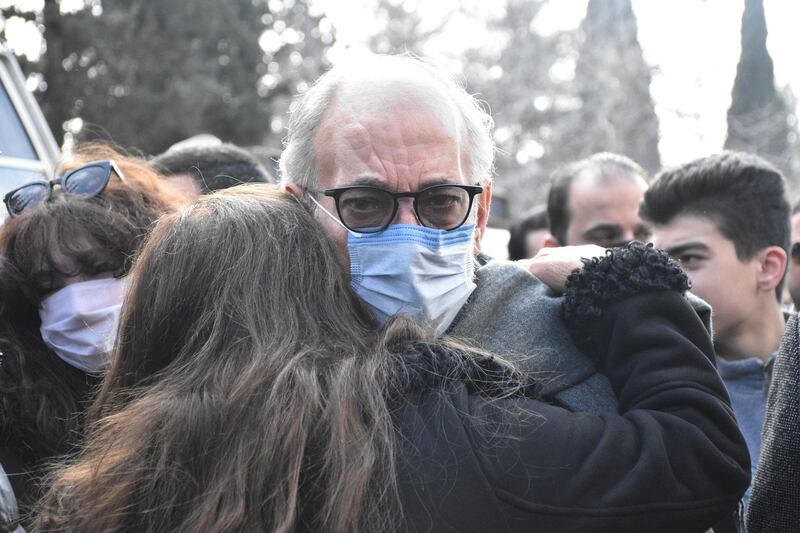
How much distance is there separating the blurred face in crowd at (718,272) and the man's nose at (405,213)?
5.32 feet

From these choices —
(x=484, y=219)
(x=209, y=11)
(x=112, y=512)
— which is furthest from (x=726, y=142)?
(x=112, y=512)

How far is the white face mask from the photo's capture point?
241 cm

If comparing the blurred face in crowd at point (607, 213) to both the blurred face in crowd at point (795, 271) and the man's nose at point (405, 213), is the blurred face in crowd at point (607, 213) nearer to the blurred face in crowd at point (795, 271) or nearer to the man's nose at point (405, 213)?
the blurred face in crowd at point (795, 271)

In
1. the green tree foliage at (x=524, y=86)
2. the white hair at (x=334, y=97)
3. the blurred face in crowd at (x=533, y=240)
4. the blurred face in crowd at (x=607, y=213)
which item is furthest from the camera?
the green tree foliage at (x=524, y=86)

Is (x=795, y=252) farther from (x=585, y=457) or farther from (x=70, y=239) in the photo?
(x=70, y=239)

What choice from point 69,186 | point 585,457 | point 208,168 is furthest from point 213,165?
point 585,457

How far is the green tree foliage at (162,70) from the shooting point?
47.8ft

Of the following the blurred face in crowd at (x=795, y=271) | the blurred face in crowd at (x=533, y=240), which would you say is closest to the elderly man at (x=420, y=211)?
the blurred face in crowd at (x=795, y=271)

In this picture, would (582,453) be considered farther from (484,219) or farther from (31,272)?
(31,272)

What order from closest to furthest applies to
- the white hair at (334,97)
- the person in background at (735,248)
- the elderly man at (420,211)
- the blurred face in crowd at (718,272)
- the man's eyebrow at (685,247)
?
the elderly man at (420,211)
the white hair at (334,97)
the person in background at (735,248)
the blurred face in crowd at (718,272)
the man's eyebrow at (685,247)

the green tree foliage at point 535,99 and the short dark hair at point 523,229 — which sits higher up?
the short dark hair at point 523,229

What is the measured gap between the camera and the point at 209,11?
16.7 metres

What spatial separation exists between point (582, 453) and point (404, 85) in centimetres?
102

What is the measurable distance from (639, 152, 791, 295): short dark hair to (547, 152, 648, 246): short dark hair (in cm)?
Result: 102
